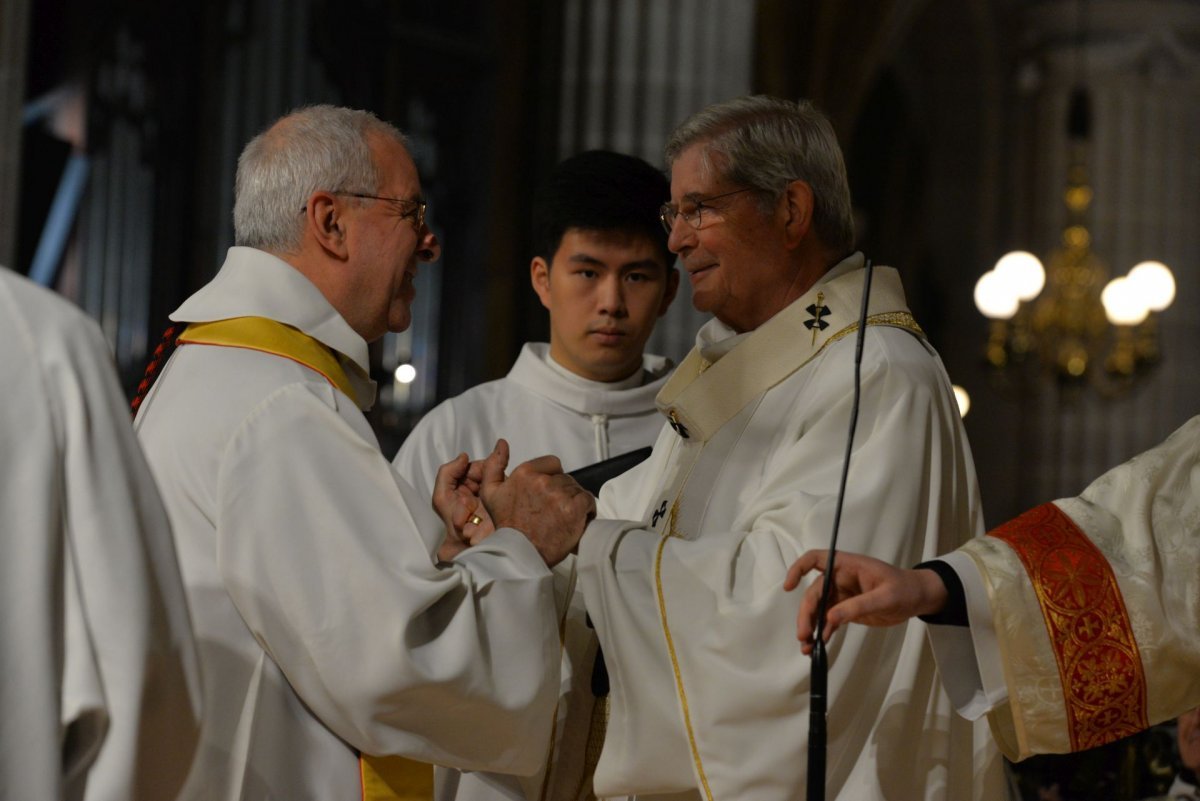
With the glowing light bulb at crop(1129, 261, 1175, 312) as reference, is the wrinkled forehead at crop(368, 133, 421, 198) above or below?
above

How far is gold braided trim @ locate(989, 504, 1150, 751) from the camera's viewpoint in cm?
234

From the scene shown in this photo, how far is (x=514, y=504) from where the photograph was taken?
2758mm

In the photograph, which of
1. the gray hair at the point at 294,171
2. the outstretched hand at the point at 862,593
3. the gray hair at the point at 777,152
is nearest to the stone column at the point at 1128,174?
the gray hair at the point at 777,152

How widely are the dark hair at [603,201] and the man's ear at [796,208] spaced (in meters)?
0.81

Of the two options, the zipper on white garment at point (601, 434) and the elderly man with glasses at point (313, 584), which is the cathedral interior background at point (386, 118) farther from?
the elderly man with glasses at point (313, 584)

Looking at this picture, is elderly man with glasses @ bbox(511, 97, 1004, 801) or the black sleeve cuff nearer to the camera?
the black sleeve cuff

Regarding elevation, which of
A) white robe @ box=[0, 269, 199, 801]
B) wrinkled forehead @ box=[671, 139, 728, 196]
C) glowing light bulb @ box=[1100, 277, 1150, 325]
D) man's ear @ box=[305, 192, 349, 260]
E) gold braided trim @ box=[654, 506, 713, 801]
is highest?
wrinkled forehead @ box=[671, 139, 728, 196]

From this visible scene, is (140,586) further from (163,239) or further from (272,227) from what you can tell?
(163,239)

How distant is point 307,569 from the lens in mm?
2299

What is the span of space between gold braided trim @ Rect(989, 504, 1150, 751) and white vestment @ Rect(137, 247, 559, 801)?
2.52 ft

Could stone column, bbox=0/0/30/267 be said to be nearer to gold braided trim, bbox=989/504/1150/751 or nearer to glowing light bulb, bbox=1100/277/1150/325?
gold braided trim, bbox=989/504/1150/751

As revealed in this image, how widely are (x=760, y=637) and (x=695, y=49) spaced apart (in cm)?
508

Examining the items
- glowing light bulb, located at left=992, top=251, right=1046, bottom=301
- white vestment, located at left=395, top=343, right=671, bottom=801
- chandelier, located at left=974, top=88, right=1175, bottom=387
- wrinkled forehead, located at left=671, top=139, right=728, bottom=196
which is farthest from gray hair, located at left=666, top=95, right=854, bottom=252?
chandelier, located at left=974, top=88, right=1175, bottom=387

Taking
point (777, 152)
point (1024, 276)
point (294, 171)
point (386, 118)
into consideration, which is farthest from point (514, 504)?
point (1024, 276)
